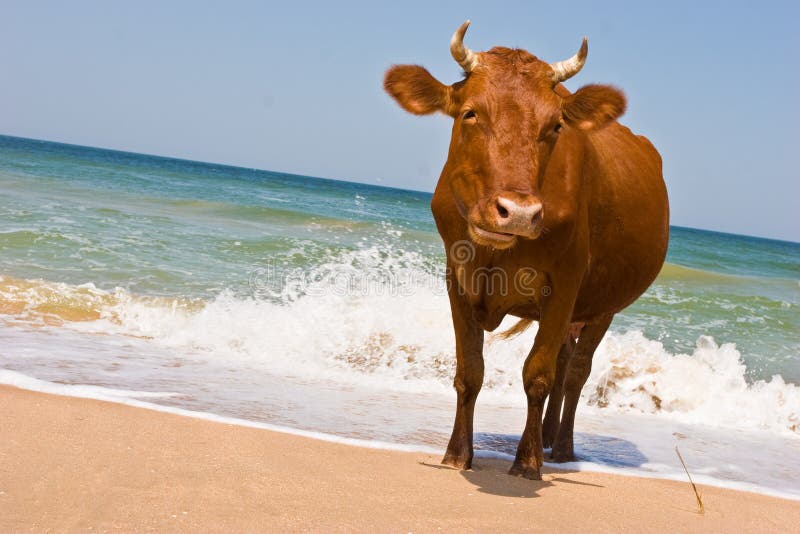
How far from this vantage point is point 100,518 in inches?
109

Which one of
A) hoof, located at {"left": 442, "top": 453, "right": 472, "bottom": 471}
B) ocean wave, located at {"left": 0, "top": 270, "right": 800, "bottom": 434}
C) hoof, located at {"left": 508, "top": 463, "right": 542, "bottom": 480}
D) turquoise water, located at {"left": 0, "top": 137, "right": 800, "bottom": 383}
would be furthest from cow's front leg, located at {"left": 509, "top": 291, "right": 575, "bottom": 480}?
turquoise water, located at {"left": 0, "top": 137, "right": 800, "bottom": 383}

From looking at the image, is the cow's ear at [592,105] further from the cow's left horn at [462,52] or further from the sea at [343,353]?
the sea at [343,353]

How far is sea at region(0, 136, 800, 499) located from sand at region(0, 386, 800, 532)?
43 cm

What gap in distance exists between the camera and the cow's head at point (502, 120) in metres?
3.39

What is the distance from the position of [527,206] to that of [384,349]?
207 inches

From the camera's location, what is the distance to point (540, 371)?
406 cm

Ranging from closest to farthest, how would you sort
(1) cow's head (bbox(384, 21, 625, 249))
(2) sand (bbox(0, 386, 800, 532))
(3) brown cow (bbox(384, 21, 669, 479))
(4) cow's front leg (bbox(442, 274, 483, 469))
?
(2) sand (bbox(0, 386, 800, 532)) < (1) cow's head (bbox(384, 21, 625, 249)) < (3) brown cow (bbox(384, 21, 669, 479)) < (4) cow's front leg (bbox(442, 274, 483, 469))

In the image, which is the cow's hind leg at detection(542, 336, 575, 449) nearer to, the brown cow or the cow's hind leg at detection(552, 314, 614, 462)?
the cow's hind leg at detection(552, 314, 614, 462)

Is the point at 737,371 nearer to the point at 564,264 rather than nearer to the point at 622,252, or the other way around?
the point at 622,252

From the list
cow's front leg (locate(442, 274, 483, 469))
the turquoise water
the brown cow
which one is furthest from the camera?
the turquoise water

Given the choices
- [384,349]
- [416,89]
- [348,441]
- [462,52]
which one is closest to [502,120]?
[462,52]

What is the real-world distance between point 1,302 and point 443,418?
5.02 meters

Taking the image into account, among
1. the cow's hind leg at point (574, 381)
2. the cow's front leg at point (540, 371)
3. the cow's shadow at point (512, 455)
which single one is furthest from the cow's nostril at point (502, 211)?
the cow's hind leg at point (574, 381)

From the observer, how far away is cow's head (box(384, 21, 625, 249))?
134 inches
